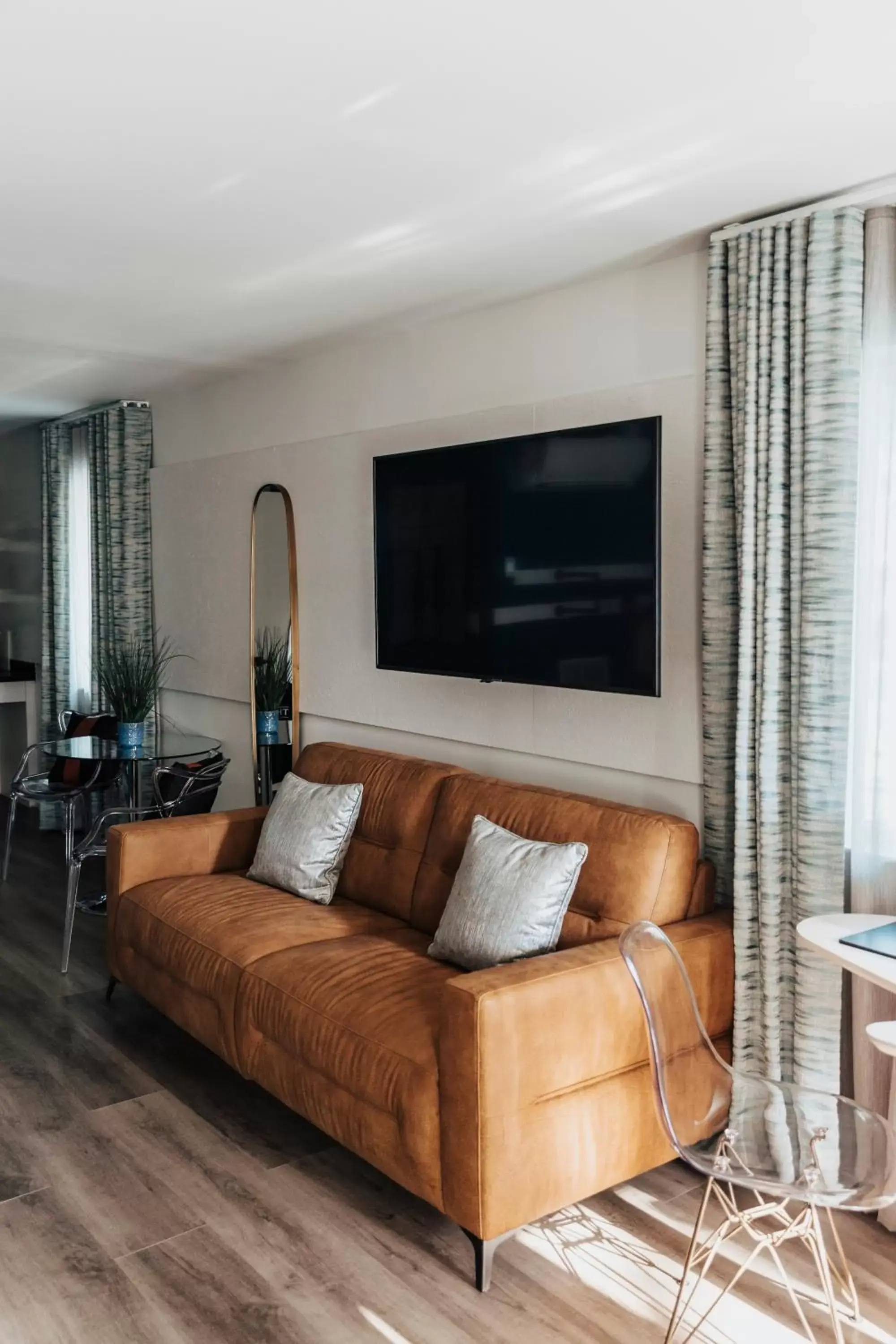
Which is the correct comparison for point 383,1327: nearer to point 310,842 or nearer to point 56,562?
point 310,842

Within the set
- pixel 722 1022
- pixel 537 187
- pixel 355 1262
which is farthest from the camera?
pixel 722 1022

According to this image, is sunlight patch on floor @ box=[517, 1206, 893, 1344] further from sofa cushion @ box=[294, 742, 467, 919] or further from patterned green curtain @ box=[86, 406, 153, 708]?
patterned green curtain @ box=[86, 406, 153, 708]

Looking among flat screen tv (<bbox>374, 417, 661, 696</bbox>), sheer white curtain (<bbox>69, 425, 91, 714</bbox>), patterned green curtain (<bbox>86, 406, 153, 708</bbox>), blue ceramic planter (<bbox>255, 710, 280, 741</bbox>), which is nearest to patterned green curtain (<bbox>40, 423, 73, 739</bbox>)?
sheer white curtain (<bbox>69, 425, 91, 714</bbox>)

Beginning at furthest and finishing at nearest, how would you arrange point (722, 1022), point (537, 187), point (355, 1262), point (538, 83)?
point (722, 1022), point (537, 187), point (355, 1262), point (538, 83)

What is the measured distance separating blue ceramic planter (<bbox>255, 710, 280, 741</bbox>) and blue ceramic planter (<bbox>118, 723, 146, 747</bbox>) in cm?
52

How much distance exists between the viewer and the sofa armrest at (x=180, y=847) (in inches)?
155

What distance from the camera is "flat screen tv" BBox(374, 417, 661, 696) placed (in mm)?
3098

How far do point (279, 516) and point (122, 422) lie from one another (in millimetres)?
1572

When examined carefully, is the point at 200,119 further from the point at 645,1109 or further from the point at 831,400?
the point at 645,1109

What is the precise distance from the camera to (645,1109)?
9.02ft

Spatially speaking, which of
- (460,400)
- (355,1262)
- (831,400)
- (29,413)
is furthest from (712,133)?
(29,413)

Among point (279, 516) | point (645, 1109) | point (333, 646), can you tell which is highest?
point (279, 516)

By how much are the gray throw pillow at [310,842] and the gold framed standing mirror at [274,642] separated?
1.00m

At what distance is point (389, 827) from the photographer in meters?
3.80
